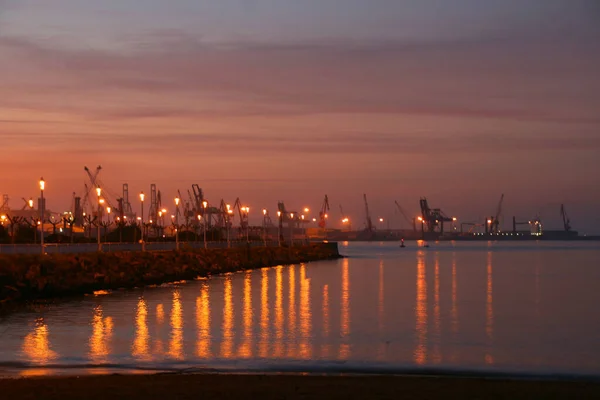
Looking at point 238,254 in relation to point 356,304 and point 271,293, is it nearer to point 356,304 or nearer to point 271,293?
point 271,293

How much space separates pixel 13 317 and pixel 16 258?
12.6 metres

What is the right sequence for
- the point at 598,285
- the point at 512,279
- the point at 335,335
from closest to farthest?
the point at 335,335, the point at 598,285, the point at 512,279

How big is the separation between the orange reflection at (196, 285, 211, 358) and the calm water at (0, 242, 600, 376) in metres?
0.04

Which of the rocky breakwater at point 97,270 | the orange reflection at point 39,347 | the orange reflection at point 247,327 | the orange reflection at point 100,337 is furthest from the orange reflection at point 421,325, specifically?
the rocky breakwater at point 97,270

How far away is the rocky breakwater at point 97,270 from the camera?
3910cm

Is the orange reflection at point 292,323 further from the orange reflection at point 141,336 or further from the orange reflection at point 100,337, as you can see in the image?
the orange reflection at point 100,337

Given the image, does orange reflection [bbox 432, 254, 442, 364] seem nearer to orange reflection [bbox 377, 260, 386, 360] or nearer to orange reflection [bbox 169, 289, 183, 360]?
orange reflection [bbox 377, 260, 386, 360]

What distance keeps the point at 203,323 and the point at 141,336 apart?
192 inches

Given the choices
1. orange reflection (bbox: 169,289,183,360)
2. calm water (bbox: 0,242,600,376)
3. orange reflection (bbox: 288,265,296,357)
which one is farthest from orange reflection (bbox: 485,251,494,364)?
orange reflection (bbox: 169,289,183,360)

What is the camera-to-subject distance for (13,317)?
3033cm

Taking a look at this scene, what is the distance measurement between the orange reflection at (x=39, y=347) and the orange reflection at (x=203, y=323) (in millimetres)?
3611

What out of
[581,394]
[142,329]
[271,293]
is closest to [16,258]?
[271,293]

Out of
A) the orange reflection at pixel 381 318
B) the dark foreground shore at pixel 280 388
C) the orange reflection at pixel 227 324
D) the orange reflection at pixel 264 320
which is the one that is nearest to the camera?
the dark foreground shore at pixel 280 388

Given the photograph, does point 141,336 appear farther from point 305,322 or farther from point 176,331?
point 305,322
